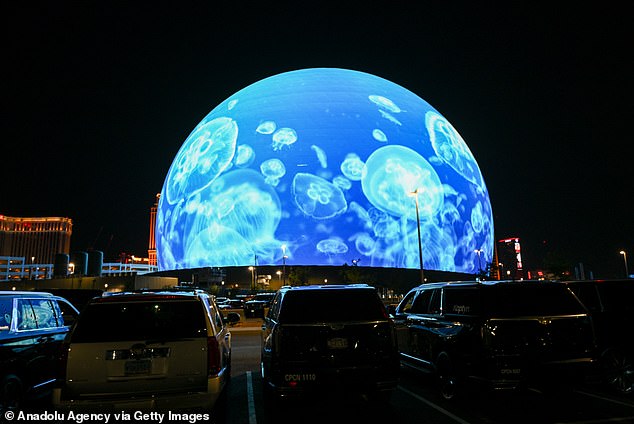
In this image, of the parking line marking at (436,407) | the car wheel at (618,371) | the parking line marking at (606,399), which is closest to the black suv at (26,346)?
the parking line marking at (436,407)

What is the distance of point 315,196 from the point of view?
1485 inches

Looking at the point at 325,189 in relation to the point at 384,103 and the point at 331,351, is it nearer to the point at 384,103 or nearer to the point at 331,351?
the point at 384,103

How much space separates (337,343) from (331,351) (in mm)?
149

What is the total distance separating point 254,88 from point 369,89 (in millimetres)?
13040

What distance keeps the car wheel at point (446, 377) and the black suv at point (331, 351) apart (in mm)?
1217

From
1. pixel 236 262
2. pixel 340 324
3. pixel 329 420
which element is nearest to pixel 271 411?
pixel 329 420

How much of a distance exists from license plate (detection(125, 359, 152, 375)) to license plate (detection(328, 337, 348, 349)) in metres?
2.58

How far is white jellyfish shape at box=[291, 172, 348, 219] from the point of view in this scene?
1474 inches

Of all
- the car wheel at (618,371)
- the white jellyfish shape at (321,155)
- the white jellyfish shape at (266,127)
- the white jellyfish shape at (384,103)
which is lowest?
the car wheel at (618,371)

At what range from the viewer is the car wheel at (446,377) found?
698 centimetres

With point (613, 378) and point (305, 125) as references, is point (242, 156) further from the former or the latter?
point (613, 378)

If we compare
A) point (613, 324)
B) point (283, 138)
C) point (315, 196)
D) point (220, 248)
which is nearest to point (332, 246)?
point (315, 196)

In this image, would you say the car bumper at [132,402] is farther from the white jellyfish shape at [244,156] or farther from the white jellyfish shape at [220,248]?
the white jellyfish shape at [244,156]

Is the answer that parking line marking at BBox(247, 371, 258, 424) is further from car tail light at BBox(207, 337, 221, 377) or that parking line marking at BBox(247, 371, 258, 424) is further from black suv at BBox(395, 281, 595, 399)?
black suv at BBox(395, 281, 595, 399)
